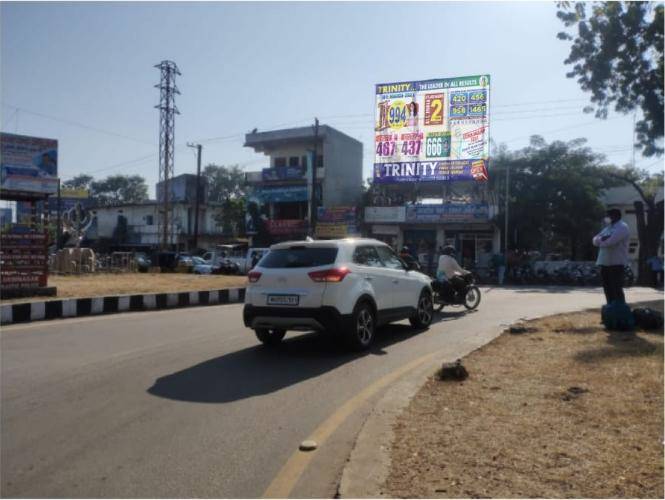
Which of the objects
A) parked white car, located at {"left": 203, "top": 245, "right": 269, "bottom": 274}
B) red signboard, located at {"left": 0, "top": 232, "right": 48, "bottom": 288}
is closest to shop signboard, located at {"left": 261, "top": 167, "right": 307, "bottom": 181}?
parked white car, located at {"left": 203, "top": 245, "right": 269, "bottom": 274}

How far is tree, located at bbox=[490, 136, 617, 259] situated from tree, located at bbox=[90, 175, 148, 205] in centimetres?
5923

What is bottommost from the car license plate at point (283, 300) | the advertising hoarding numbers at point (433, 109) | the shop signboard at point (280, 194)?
the car license plate at point (283, 300)

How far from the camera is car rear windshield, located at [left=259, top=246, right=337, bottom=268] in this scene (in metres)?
7.81

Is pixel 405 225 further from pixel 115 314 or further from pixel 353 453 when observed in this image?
pixel 353 453

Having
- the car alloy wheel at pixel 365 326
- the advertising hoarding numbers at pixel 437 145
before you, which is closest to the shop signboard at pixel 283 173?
the advertising hoarding numbers at pixel 437 145

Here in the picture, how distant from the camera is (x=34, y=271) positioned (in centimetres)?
1422

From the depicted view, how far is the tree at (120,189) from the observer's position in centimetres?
8225

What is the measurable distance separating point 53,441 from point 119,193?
84086 mm

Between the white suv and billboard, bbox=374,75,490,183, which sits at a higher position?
billboard, bbox=374,75,490,183

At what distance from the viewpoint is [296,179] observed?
45.5m

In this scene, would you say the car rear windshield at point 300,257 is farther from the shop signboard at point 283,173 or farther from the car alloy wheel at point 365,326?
the shop signboard at point 283,173

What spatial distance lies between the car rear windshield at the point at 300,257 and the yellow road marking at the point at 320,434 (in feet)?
6.01

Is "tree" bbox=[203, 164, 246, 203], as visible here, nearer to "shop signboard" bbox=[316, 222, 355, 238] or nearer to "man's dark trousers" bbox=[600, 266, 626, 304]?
"shop signboard" bbox=[316, 222, 355, 238]

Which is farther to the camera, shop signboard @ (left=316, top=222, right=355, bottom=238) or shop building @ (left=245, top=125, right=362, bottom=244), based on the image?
shop building @ (left=245, top=125, right=362, bottom=244)
